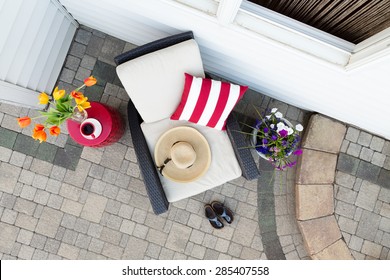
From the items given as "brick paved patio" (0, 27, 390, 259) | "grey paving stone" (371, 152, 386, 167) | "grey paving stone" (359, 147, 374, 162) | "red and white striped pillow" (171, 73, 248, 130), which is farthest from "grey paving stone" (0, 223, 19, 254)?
"grey paving stone" (371, 152, 386, 167)

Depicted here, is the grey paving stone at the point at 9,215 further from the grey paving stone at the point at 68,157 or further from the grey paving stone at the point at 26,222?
the grey paving stone at the point at 68,157

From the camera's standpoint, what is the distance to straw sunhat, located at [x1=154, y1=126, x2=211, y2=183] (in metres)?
3.51

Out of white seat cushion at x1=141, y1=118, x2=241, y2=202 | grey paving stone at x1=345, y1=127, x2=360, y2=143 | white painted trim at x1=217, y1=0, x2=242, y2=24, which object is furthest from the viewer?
grey paving stone at x1=345, y1=127, x2=360, y2=143

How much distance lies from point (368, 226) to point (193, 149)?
2.36m

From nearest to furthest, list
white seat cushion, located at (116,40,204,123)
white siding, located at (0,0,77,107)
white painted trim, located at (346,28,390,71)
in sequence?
white painted trim, located at (346,28,390,71) < white siding, located at (0,0,77,107) < white seat cushion, located at (116,40,204,123)

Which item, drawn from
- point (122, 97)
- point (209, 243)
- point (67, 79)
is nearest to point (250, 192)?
point (209, 243)

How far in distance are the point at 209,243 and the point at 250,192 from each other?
2.49 ft

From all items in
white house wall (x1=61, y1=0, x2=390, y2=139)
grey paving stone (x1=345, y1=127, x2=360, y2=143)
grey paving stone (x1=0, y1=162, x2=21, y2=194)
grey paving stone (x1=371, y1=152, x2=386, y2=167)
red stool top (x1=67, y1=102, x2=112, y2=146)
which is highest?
white house wall (x1=61, y1=0, x2=390, y2=139)

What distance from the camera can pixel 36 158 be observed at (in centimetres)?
411

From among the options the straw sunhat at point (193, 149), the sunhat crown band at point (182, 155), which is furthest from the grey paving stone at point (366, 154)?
the sunhat crown band at point (182, 155)

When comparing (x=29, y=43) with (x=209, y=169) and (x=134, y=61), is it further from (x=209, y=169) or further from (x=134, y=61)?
(x=209, y=169)

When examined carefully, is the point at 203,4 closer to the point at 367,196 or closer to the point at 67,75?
the point at 67,75

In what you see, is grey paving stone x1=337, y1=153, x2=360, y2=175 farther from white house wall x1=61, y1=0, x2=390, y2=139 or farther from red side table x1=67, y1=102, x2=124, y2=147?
red side table x1=67, y1=102, x2=124, y2=147

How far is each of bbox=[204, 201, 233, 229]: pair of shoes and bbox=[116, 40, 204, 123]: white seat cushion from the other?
1.38 m
